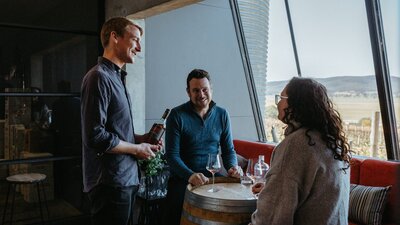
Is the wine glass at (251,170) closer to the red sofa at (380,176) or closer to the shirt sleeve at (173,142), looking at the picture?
the shirt sleeve at (173,142)

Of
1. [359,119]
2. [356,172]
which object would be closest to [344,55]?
[359,119]

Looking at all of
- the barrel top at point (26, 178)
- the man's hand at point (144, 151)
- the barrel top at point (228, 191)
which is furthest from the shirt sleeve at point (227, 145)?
the barrel top at point (26, 178)

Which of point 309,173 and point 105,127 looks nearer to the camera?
point 309,173

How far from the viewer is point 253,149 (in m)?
4.57

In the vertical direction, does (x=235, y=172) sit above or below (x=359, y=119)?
below

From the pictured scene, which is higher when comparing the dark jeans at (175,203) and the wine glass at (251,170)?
the wine glass at (251,170)

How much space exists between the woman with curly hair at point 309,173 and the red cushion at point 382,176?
164 cm

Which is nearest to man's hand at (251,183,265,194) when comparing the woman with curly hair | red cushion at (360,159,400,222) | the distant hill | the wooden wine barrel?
the wooden wine barrel

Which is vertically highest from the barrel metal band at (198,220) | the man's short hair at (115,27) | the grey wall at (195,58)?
the grey wall at (195,58)

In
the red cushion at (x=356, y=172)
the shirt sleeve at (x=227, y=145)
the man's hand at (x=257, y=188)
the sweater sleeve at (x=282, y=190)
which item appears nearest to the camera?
the sweater sleeve at (x=282, y=190)

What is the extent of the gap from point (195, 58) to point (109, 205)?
338 cm

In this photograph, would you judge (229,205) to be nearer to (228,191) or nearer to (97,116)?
(228,191)

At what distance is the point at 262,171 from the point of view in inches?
86.4

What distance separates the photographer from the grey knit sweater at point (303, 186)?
1455 mm
